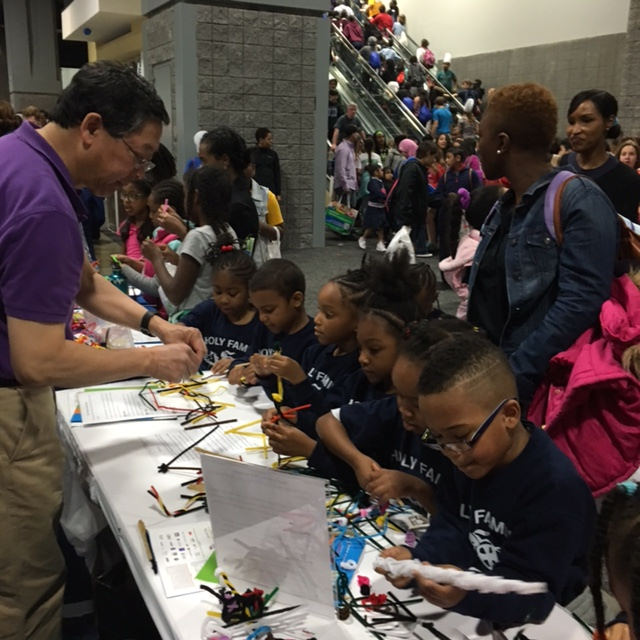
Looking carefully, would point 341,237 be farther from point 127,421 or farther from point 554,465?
point 554,465

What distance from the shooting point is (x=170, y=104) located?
7539 mm

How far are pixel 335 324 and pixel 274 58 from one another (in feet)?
20.5

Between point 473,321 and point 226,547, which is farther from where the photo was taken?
point 473,321

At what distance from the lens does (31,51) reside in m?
13.9

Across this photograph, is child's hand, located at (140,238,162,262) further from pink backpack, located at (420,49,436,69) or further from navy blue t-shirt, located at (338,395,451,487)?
pink backpack, located at (420,49,436,69)

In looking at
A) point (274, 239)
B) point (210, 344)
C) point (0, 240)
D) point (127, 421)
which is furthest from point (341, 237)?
point (0, 240)

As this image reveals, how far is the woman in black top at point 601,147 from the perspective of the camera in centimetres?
284

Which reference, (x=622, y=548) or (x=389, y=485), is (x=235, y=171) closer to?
(x=389, y=485)

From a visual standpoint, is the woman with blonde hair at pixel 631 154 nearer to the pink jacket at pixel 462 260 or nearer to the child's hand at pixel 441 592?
the pink jacket at pixel 462 260

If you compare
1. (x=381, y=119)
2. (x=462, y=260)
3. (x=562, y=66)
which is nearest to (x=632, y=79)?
(x=381, y=119)

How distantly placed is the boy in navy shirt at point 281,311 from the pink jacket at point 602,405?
2.96 feet

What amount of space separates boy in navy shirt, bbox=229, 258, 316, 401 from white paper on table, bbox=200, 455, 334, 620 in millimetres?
1047

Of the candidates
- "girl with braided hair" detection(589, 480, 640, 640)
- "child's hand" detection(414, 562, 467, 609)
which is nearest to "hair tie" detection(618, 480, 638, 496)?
"girl with braided hair" detection(589, 480, 640, 640)

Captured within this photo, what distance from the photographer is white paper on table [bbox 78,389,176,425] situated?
2100mm
